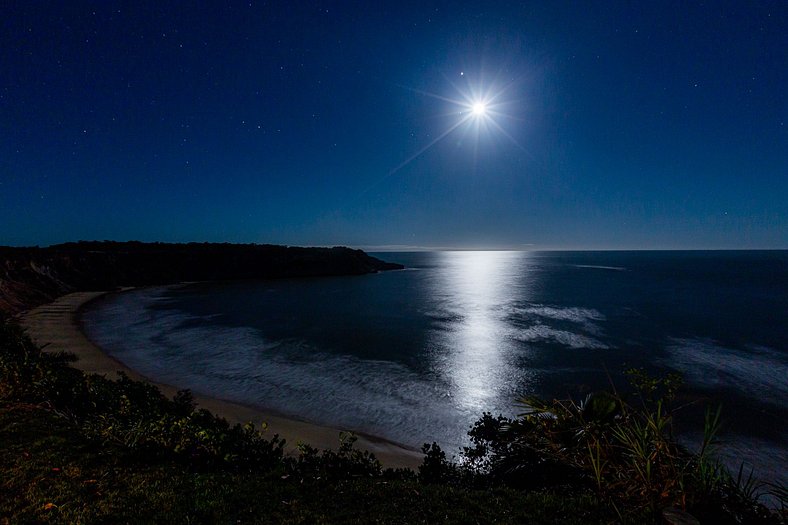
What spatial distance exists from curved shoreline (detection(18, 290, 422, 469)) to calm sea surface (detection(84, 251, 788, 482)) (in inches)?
31.7

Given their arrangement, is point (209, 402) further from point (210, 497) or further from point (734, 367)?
point (734, 367)

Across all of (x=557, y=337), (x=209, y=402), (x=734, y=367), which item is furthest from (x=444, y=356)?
(x=734, y=367)

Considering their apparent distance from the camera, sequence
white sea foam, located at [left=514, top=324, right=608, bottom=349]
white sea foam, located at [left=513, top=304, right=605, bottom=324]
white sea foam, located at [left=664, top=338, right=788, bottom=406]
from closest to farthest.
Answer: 1. white sea foam, located at [left=664, top=338, right=788, bottom=406]
2. white sea foam, located at [left=514, top=324, right=608, bottom=349]
3. white sea foam, located at [left=513, top=304, right=605, bottom=324]

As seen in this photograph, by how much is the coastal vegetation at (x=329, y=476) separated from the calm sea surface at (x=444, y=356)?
3352 mm

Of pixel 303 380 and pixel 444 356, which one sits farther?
pixel 444 356

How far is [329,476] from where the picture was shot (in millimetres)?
6965

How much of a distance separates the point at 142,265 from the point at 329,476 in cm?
8750

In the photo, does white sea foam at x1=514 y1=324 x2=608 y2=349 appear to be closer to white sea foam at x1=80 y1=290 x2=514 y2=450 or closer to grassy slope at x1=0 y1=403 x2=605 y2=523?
white sea foam at x1=80 y1=290 x2=514 y2=450

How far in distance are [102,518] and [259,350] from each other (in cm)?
1999

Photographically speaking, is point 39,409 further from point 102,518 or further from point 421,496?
point 421,496

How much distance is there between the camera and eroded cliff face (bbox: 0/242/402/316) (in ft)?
142

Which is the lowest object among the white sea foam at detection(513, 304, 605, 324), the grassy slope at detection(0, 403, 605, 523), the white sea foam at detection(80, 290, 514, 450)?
the white sea foam at detection(513, 304, 605, 324)

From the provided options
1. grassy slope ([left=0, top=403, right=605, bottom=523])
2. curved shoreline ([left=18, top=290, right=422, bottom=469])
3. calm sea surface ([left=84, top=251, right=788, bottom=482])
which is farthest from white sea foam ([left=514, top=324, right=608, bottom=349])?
grassy slope ([left=0, top=403, right=605, bottom=523])

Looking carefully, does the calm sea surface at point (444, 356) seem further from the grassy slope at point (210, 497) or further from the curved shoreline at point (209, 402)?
the grassy slope at point (210, 497)
